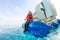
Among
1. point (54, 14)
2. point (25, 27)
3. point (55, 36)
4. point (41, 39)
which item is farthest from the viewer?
point (54, 14)

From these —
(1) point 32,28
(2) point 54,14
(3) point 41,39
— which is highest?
(2) point 54,14

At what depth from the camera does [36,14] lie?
35.2 feet

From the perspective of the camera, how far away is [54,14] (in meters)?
10.5

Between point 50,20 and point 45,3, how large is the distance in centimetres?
111

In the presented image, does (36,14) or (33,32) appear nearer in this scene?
(33,32)

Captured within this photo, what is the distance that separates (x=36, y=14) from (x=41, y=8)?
75 cm

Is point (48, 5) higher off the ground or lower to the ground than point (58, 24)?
higher

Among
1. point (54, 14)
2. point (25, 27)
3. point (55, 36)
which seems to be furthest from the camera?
point (54, 14)

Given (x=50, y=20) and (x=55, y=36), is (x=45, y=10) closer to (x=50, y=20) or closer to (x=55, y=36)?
(x=50, y=20)

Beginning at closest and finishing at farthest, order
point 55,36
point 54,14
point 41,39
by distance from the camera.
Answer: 1. point 41,39
2. point 55,36
3. point 54,14

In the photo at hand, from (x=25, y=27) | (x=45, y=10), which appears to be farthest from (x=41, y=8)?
(x=25, y=27)

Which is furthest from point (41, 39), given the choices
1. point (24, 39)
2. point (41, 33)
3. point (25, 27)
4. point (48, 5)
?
point (48, 5)

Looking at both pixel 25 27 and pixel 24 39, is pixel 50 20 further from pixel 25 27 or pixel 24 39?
pixel 24 39

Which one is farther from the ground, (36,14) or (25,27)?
(36,14)
